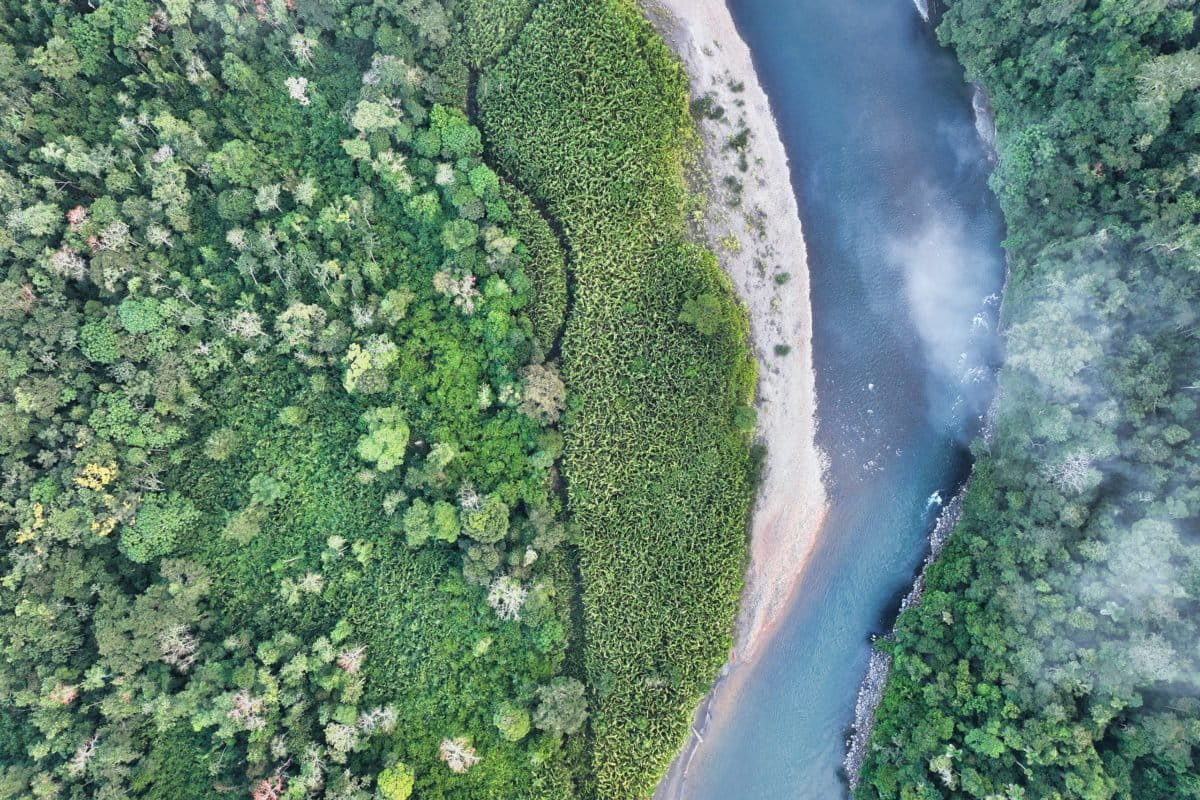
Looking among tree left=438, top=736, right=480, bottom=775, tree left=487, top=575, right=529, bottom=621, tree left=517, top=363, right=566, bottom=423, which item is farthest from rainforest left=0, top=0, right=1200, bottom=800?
tree left=517, top=363, right=566, bottom=423

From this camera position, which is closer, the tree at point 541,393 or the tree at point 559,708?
the tree at point 559,708

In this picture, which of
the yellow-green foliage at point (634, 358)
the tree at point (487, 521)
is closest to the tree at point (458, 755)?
the yellow-green foliage at point (634, 358)

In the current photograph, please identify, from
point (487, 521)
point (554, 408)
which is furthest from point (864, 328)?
point (487, 521)

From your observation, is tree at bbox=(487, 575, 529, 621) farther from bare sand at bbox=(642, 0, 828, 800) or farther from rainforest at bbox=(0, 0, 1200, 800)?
bare sand at bbox=(642, 0, 828, 800)

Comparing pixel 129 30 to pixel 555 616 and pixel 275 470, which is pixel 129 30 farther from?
pixel 555 616

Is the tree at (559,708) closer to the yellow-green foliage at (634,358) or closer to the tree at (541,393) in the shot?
the yellow-green foliage at (634,358)

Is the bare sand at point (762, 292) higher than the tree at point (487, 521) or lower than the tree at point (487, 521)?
higher

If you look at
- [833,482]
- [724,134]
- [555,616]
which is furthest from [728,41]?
[555,616]
